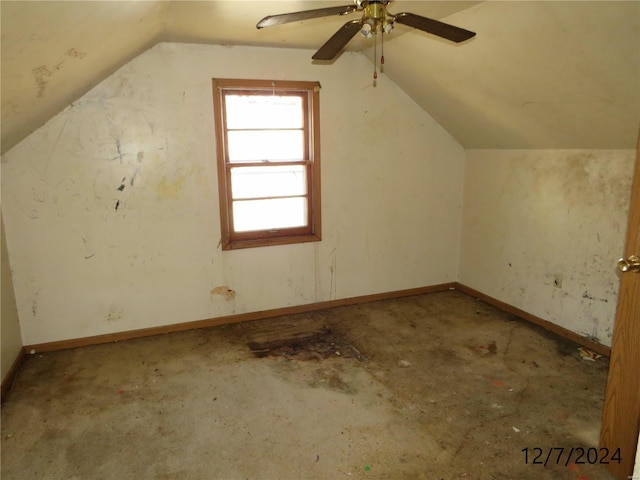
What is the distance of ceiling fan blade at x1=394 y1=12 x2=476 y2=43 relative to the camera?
74.2 inches

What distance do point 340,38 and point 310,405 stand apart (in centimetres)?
204

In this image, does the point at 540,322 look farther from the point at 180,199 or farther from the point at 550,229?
the point at 180,199

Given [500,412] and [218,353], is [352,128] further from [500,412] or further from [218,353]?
[500,412]

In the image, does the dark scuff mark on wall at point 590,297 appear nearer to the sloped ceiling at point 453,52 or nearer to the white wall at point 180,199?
the sloped ceiling at point 453,52

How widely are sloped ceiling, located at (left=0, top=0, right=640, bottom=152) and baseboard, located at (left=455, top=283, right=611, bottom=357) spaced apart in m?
1.43

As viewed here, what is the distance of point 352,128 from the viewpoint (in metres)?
3.73

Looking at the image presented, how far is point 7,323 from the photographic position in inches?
110

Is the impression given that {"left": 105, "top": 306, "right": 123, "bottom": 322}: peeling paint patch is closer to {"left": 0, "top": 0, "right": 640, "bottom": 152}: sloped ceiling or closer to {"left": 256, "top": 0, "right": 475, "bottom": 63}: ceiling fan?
{"left": 0, "top": 0, "right": 640, "bottom": 152}: sloped ceiling

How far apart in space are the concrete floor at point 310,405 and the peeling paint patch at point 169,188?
115 centimetres

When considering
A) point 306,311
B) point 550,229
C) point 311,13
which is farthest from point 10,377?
point 550,229

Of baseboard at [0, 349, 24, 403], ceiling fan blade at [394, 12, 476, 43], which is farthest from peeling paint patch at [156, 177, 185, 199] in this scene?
ceiling fan blade at [394, 12, 476, 43]

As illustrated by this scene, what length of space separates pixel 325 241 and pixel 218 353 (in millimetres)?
1374

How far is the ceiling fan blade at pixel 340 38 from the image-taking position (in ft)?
6.45

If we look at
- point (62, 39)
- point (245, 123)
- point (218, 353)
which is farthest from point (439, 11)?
point (218, 353)
